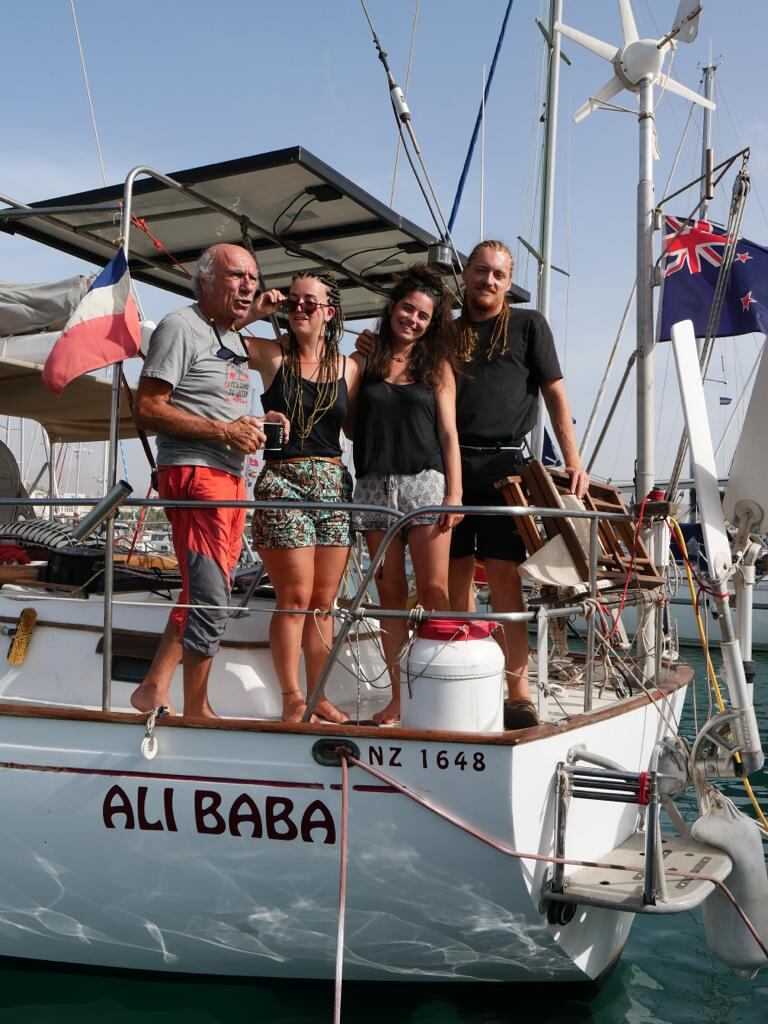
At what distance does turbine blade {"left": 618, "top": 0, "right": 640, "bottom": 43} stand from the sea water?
678 centimetres

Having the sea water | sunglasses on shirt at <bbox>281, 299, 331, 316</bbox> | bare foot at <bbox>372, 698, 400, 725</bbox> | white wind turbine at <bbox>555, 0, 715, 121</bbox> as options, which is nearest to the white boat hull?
the sea water

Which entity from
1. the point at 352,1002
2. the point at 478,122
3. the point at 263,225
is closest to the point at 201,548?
the point at 352,1002

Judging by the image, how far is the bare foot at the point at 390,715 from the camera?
376 cm

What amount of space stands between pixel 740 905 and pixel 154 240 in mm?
4304

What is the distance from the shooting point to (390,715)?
12.4 feet

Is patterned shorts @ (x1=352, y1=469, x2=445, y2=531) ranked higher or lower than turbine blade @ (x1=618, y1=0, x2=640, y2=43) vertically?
lower

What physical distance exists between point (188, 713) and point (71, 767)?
1.56 feet

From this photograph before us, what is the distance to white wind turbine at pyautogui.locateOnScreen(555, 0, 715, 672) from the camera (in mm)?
5453

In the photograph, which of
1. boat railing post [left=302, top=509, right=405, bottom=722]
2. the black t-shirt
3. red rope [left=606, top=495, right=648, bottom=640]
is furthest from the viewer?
the black t-shirt

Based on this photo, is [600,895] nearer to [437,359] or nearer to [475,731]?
[475,731]

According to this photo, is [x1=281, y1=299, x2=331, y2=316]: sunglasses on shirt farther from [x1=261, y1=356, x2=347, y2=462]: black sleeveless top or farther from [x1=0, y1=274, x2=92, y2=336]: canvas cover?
[x1=0, y1=274, x2=92, y2=336]: canvas cover

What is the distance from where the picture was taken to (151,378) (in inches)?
142

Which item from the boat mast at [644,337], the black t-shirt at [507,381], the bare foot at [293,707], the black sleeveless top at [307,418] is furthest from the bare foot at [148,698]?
the boat mast at [644,337]

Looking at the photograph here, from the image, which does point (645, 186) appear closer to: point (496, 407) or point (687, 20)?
point (687, 20)
